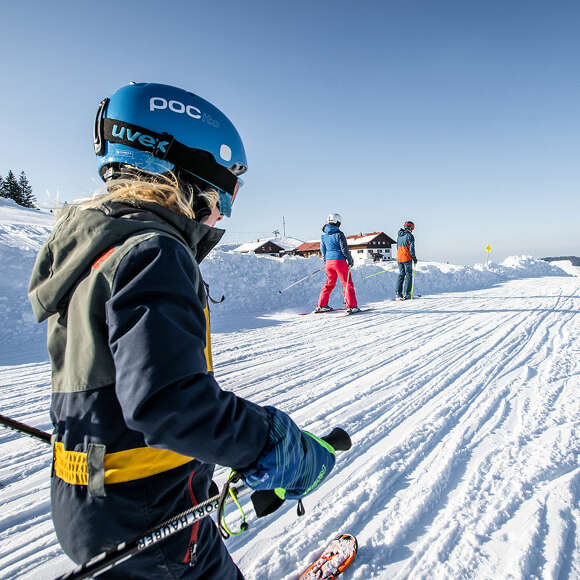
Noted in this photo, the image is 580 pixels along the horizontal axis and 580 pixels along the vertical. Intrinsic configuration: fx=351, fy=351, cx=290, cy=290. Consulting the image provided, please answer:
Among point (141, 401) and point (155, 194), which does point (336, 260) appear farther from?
point (141, 401)

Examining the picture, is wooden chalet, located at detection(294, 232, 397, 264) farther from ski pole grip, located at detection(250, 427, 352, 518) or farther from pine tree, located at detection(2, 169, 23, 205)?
ski pole grip, located at detection(250, 427, 352, 518)

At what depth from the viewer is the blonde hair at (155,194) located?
106cm

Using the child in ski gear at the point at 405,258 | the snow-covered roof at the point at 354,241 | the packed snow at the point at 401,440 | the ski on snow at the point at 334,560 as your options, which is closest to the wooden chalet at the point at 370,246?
the snow-covered roof at the point at 354,241

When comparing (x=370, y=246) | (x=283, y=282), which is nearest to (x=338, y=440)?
(x=283, y=282)

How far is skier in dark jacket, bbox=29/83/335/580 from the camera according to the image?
72 cm

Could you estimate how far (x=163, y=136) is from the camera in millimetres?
1367

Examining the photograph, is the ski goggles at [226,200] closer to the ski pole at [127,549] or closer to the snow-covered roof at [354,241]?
the ski pole at [127,549]

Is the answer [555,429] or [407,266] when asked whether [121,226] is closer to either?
[555,429]

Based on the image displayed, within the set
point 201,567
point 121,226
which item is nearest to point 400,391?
point 201,567

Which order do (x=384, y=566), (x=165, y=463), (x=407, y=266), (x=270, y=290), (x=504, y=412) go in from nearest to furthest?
(x=165, y=463) < (x=384, y=566) < (x=504, y=412) < (x=270, y=290) < (x=407, y=266)

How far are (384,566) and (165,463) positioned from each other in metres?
1.43

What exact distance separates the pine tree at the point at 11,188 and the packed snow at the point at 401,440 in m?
52.8

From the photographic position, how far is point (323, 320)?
7805 mm

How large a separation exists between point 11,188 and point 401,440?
6237cm
